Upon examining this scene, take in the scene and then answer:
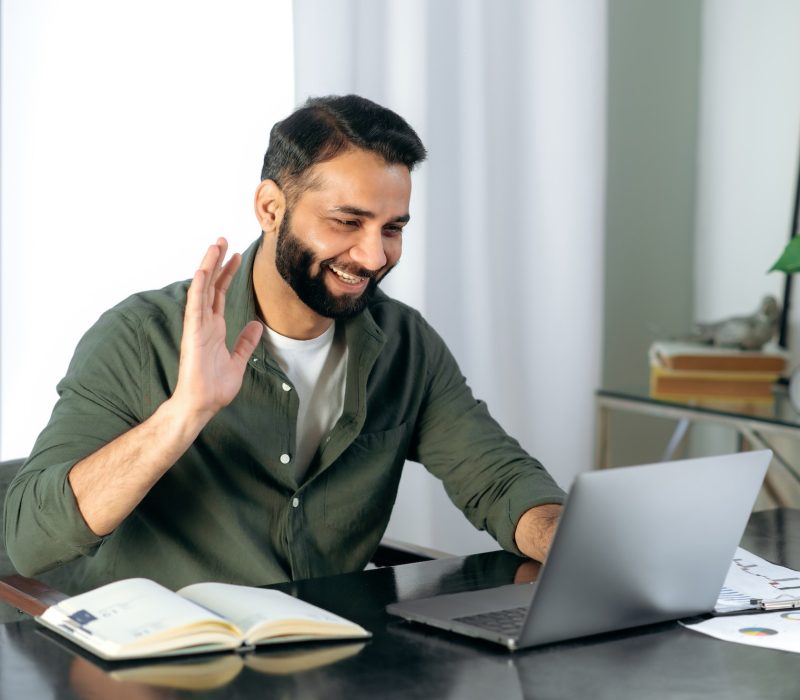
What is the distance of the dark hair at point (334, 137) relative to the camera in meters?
1.77

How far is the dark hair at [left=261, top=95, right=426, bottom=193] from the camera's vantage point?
5.81 ft

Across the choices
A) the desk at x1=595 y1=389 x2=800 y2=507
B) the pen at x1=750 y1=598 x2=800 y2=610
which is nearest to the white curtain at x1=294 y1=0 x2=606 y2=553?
the desk at x1=595 y1=389 x2=800 y2=507

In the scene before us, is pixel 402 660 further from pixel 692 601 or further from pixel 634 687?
pixel 692 601

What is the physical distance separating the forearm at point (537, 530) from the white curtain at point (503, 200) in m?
1.08

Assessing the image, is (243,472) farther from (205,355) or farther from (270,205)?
(270,205)

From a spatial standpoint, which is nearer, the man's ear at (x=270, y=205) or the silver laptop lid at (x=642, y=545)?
the silver laptop lid at (x=642, y=545)

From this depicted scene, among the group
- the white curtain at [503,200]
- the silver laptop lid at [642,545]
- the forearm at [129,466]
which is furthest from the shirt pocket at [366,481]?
the white curtain at [503,200]

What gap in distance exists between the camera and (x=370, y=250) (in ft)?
5.76

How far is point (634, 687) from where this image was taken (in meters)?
1.08

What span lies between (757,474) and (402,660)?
42 cm

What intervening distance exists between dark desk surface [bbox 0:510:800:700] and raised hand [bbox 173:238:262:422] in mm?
332

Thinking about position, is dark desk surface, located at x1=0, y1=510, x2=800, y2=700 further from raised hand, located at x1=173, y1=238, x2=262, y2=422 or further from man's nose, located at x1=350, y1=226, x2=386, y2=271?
man's nose, located at x1=350, y1=226, x2=386, y2=271

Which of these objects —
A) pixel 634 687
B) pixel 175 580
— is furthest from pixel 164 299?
pixel 634 687

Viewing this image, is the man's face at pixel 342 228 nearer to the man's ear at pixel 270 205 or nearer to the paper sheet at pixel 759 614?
the man's ear at pixel 270 205
